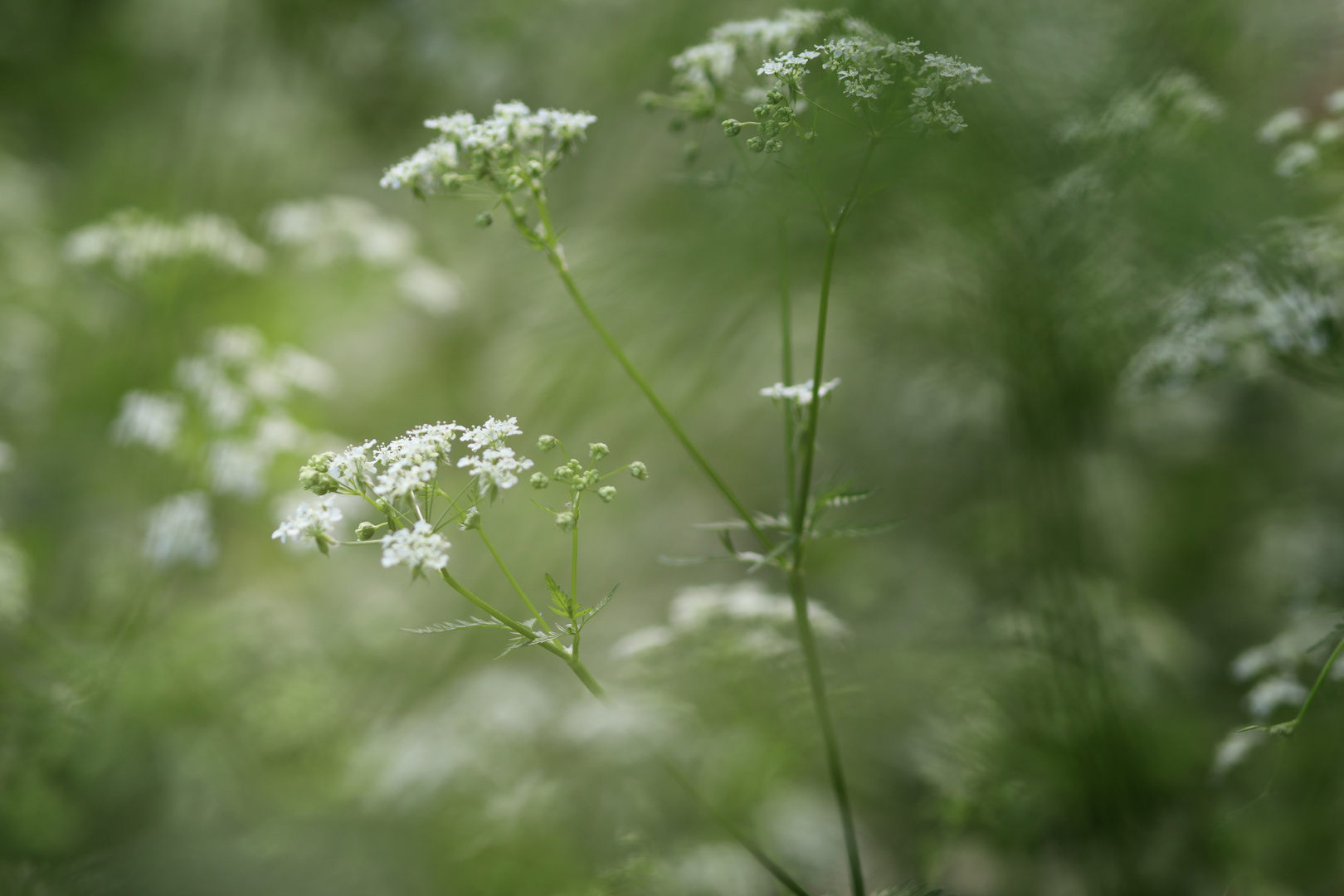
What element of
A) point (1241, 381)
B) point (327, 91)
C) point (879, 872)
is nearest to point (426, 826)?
point (879, 872)

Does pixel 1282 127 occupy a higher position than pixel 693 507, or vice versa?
pixel 693 507

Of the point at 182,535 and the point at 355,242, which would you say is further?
the point at 355,242

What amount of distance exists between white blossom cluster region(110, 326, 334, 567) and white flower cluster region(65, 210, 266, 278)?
0.33 meters

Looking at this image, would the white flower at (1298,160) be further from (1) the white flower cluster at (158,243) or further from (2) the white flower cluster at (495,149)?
(1) the white flower cluster at (158,243)

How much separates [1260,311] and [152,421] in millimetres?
3578

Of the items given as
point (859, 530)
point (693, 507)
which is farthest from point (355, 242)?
point (859, 530)

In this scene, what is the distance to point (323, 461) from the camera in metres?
1.41

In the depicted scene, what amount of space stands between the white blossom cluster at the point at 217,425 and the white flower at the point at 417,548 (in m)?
1.92

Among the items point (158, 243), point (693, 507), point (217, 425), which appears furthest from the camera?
point (693, 507)

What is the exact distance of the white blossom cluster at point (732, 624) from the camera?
6.91 ft

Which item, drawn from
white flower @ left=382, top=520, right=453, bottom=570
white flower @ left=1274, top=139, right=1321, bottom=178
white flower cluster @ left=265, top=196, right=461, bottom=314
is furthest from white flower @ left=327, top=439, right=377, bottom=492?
white flower @ left=1274, top=139, right=1321, bottom=178

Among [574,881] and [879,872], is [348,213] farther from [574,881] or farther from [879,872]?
[879,872]

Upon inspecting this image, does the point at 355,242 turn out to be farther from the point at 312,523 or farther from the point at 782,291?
the point at 782,291

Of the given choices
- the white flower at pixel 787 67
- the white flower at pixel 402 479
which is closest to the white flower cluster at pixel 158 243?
the white flower at pixel 402 479
